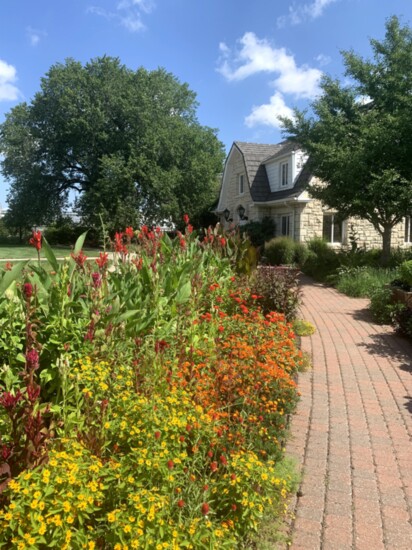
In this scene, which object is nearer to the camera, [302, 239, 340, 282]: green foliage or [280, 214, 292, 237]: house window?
[302, 239, 340, 282]: green foliage

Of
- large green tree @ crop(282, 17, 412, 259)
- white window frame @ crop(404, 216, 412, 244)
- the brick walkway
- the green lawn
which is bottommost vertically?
the brick walkway

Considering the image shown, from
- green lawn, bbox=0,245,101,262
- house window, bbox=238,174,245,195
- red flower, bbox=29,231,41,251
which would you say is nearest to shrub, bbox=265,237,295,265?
green lawn, bbox=0,245,101,262

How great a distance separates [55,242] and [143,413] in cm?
3416

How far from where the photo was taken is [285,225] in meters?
22.7

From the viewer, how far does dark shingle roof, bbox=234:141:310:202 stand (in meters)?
22.3

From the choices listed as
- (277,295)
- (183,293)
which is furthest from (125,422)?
(277,295)

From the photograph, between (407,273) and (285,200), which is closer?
(407,273)

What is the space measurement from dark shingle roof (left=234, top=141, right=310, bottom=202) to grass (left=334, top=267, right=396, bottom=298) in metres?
8.75

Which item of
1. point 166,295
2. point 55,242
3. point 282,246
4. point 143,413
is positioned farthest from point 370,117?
point 55,242

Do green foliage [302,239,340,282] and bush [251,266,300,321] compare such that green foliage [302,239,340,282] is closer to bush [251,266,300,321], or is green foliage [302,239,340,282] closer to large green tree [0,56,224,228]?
bush [251,266,300,321]

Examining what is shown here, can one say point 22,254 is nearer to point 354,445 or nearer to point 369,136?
point 369,136

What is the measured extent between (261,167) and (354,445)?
23.2 m

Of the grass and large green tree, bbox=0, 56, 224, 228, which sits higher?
large green tree, bbox=0, 56, 224, 228

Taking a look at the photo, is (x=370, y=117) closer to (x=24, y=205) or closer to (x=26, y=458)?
(x=26, y=458)
